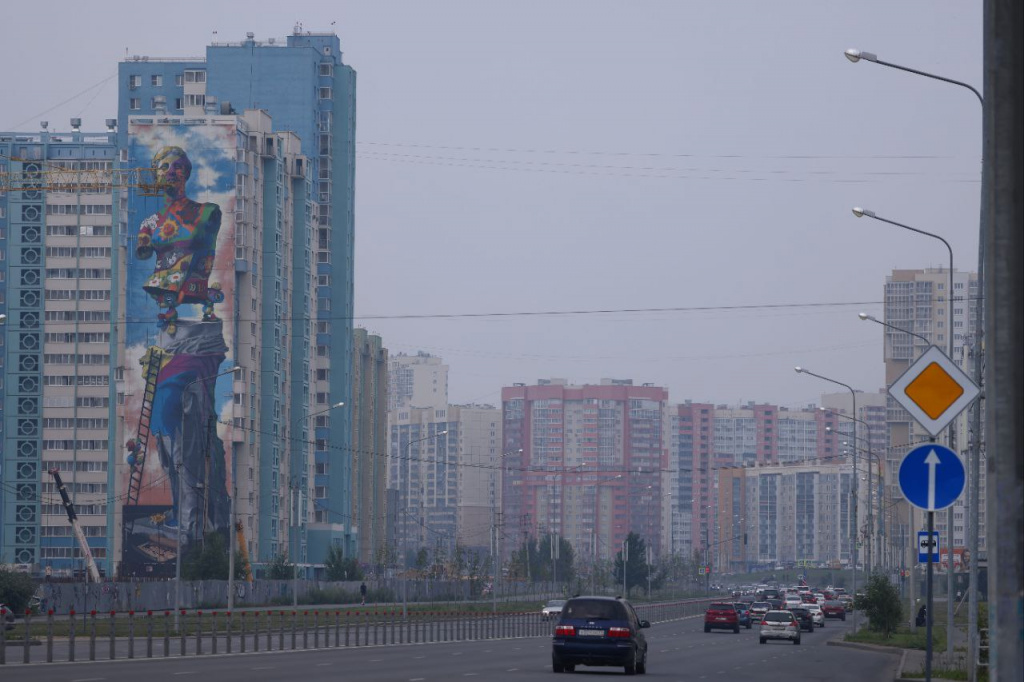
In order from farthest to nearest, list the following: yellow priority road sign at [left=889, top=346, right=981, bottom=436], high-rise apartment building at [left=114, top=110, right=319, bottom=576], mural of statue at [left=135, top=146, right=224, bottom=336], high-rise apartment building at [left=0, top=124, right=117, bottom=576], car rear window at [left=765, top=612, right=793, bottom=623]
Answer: high-rise apartment building at [left=0, top=124, right=117, bottom=576], mural of statue at [left=135, top=146, right=224, bottom=336], high-rise apartment building at [left=114, top=110, right=319, bottom=576], car rear window at [left=765, top=612, right=793, bottom=623], yellow priority road sign at [left=889, top=346, right=981, bottom=436]

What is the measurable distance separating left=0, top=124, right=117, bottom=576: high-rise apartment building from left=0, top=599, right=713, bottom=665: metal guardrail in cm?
6561

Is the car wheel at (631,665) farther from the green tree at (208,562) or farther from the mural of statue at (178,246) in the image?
the mural of statue at (178,246)

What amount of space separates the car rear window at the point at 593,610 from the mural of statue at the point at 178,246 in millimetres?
91192

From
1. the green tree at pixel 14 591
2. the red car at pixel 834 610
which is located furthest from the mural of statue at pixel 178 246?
the green tree at pixel 14 591

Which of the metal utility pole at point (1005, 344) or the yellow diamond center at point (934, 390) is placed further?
the yellow diamond center at point (934, 390)

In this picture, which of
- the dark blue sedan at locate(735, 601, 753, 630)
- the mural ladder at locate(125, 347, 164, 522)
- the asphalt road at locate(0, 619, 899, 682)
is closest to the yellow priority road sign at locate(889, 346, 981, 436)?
the asphalt road at locate(0, 619, 899, 682)

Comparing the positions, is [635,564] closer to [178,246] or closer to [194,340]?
[194,340]

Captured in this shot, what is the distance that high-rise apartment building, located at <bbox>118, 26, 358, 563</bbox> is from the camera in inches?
5143

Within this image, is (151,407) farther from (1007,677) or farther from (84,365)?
(1007,677)

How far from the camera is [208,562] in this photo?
92.7 metres

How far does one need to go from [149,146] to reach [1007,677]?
383 feet

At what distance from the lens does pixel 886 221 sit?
117 ft

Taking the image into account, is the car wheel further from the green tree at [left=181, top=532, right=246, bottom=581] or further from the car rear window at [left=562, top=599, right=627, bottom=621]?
the green tree at [left=181, top=532, right=246, bottom=581]

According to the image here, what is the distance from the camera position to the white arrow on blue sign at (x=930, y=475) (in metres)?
13.7
